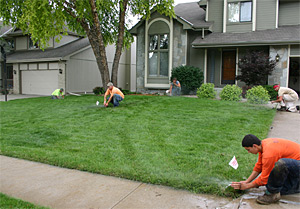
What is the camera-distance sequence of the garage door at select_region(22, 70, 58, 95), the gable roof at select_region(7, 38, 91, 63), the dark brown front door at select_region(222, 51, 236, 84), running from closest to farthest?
the dark brown front door at select_region(222, 51, 236, 84)
the gable roof at select_region(7, 38, 91, 63)
the garage door at select_region(22, 70, 58, 95)

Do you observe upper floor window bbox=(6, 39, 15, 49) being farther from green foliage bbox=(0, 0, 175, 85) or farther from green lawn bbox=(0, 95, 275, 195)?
green lawn bbox=(0, 95, 275, 195)

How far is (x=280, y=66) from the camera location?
588 inches

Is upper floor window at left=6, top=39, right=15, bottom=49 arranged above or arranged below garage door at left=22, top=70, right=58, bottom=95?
above

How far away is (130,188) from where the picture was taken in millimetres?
4137

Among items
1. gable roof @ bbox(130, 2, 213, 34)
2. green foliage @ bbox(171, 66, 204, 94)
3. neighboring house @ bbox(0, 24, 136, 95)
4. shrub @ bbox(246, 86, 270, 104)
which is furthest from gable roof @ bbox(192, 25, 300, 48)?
neighboring house @ bbox(0, 24, 136, 95)

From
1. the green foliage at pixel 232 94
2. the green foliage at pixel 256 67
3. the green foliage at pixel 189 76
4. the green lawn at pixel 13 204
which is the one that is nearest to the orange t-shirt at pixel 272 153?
the green lawn at pixel 13 204

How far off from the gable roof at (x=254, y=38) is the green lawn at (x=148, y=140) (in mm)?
5746

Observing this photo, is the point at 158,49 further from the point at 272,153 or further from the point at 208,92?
the point at 272,153

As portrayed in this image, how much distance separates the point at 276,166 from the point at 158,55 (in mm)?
15029

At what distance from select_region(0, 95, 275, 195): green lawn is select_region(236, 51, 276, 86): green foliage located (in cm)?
435

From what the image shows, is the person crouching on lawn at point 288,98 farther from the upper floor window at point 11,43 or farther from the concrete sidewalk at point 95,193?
the upper floor window at point 11,43

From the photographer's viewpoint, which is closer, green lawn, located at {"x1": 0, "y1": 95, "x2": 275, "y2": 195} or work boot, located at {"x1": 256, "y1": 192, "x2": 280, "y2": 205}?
work boot, located at {"x1": 256, "y1": 192, "x2": 280, "y2": 205}

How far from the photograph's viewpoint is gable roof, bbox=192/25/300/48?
562 inches

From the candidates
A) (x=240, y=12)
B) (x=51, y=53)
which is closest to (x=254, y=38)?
(x=240, y=12)
